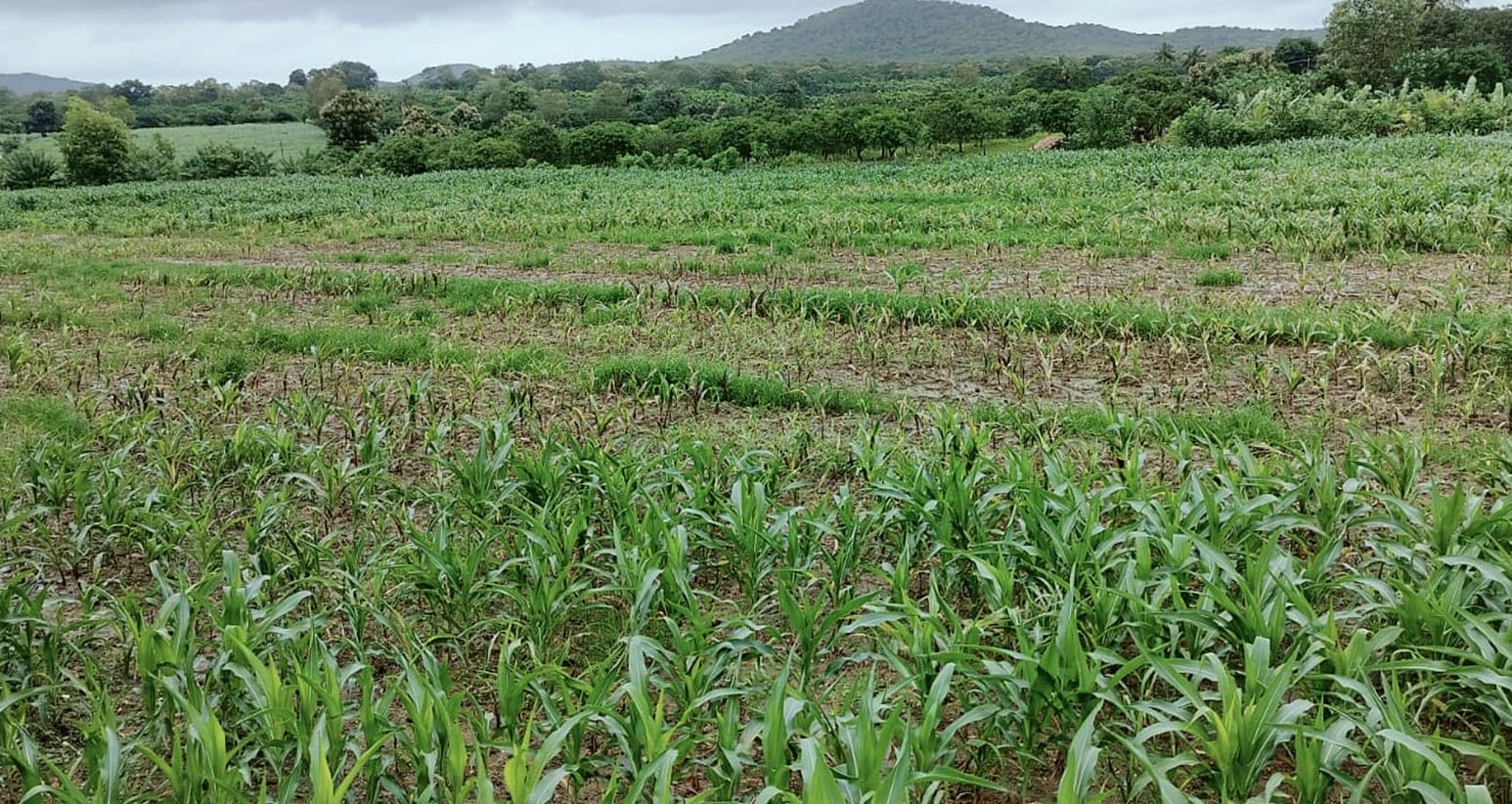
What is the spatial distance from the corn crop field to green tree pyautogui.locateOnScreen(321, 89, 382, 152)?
64137 mm

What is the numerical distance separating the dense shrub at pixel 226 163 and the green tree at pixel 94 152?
3484 millimetres

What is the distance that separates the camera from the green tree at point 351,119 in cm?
6781

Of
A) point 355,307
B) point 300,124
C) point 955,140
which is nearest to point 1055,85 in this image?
point 955,140

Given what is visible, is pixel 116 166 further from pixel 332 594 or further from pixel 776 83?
pixel 776 83

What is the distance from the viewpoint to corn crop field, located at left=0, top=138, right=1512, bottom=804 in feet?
8.04

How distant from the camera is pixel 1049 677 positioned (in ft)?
8.09

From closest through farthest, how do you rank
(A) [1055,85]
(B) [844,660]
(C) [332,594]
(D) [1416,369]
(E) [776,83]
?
(B) [844,660] → (C) [332,594] → (D) [1416,369] → (A) [1055,85] → (E) [776,83]

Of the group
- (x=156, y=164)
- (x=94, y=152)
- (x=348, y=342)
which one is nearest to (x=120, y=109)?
(x=94, y=152)

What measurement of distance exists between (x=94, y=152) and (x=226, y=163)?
7.38 m

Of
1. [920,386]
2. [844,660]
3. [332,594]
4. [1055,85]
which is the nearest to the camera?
[844,660]

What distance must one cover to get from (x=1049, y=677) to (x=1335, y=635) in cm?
87

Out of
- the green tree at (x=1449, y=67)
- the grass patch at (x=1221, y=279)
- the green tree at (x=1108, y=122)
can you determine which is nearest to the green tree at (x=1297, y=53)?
the green tree at (x=1449, y=67)

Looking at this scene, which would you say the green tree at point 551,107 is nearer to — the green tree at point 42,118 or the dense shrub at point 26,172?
the dense shrub at point 26,172

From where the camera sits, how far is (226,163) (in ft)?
176
